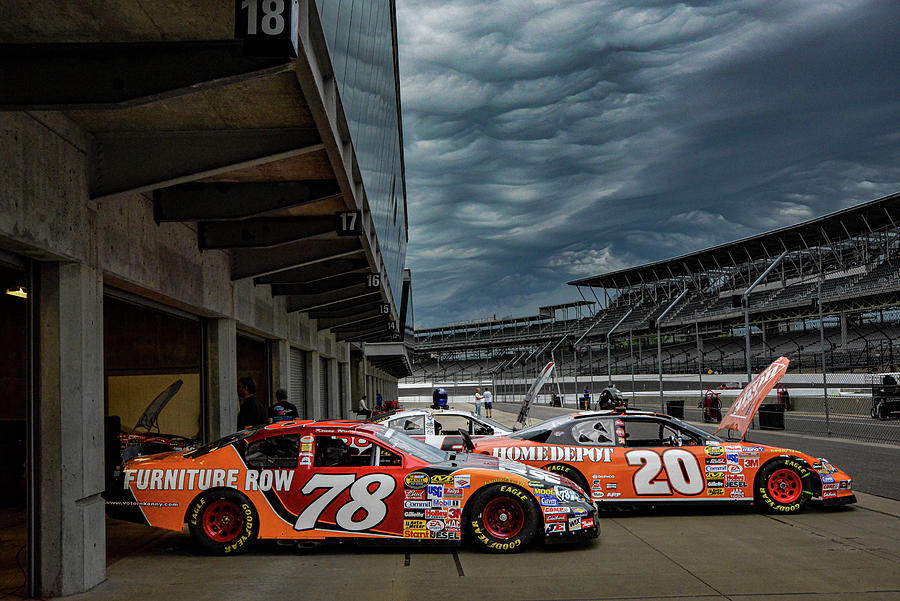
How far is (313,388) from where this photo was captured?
73.4ft

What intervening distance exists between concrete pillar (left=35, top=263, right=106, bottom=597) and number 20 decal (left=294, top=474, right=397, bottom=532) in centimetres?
204

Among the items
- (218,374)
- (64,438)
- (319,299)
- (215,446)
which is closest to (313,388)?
(319,299)

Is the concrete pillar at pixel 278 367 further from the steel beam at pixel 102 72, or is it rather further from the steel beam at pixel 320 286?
the steel beam at pixel 102 72

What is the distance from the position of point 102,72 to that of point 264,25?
5.75 ft

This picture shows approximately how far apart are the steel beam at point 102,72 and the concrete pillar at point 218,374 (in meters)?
7.13

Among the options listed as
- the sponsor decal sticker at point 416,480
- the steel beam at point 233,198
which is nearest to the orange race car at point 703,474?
the sponsor decal sticker at point 416,480

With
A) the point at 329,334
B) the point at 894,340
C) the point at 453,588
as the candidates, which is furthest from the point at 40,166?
the point at 894,340

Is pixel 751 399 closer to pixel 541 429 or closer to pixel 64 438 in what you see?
pixel 541 429

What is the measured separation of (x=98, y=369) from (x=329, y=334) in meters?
20.3

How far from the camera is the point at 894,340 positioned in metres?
52.8

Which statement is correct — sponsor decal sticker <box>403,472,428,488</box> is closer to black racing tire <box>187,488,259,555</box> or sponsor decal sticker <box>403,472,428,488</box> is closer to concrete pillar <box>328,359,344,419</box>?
black racing tire <box>187,488,259,555</box>

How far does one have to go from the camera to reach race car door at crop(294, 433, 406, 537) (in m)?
7.78

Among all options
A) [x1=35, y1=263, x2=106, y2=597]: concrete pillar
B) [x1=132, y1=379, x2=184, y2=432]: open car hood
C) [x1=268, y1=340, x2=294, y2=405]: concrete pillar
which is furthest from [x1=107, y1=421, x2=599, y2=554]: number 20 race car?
[x1=268, y1=340, x2=294, y2=405]: concrete pillar

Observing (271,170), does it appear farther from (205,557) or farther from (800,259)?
(800,259)
